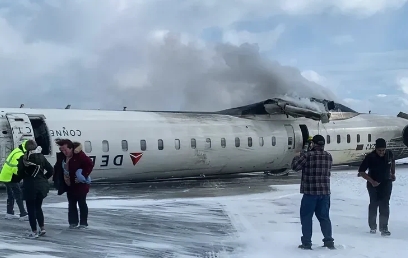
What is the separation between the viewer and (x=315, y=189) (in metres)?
8.45

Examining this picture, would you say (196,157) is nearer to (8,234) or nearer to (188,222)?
(188,222)

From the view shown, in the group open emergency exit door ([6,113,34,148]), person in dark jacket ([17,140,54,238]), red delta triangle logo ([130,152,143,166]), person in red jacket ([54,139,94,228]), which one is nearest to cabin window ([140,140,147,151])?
red delta triangle logo ([130,152,143,166])

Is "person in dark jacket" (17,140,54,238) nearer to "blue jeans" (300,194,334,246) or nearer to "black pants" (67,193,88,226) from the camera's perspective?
"black pants" (67,193,88,226)

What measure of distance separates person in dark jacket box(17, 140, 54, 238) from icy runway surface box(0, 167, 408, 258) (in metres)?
0.43

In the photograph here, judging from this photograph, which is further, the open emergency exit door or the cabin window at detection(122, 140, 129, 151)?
the cabin window at detection(122, 140, 129, 151)

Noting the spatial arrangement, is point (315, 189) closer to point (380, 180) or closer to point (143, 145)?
point (380, 180)

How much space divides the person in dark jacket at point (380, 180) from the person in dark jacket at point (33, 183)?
5.75 metres

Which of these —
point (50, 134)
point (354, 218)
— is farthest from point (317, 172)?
point (50, 134)

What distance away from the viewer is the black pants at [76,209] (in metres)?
10.0

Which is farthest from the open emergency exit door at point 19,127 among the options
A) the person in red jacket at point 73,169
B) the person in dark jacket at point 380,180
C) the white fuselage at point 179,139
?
the person in dark jacket at point 380,180

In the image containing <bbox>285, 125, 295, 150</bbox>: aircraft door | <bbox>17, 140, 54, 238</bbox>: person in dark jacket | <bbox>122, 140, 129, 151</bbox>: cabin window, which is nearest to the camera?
<bbox>17, 140, 54, 238</bbox>: person in dark jacket

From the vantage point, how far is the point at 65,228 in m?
10.4

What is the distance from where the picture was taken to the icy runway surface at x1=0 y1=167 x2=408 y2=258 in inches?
331

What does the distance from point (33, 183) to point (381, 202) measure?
627 centimetres
